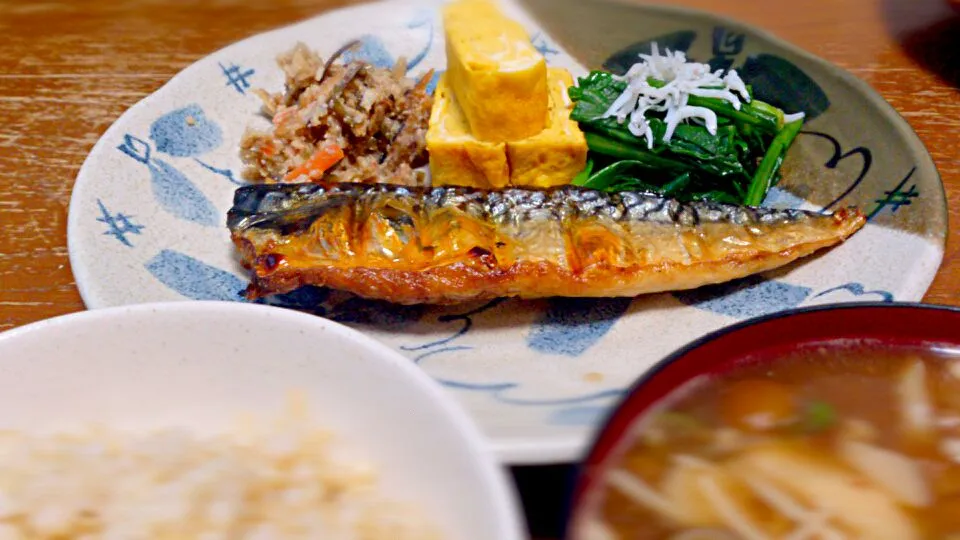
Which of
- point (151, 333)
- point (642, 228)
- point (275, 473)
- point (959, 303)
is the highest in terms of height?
point (151, 333)

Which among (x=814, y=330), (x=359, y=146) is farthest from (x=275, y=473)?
(x=359, y=146)

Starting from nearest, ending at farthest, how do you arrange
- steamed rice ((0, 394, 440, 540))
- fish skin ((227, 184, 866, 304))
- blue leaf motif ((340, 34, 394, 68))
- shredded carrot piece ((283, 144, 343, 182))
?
steamed rice ((0, 394, 440, 540)), fish skin ((227, 184, 866, 304)), shredded carrot piece ((283, 144, 343, 182)), blue leaf motif ((340, 34, 394, 68))

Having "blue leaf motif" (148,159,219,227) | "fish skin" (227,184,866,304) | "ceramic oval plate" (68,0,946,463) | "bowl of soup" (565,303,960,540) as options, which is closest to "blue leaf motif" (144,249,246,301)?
"ceramic oval plate" (68,0,946,463)

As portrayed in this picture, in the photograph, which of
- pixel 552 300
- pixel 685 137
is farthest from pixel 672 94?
pixel 552 300

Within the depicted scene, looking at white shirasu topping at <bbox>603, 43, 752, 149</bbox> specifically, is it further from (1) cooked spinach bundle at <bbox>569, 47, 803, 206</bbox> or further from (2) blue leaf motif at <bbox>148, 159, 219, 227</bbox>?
(2) blue leaf motif at <bbox>148, 159, 219, 227</bbox>

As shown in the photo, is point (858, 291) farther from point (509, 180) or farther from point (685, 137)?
point (509, 180)

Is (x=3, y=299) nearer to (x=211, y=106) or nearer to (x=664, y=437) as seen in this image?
(x=211, y=106)

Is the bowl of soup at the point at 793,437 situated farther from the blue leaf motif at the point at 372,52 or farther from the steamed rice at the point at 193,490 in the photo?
the blue leaf motif at the point at 372,52
